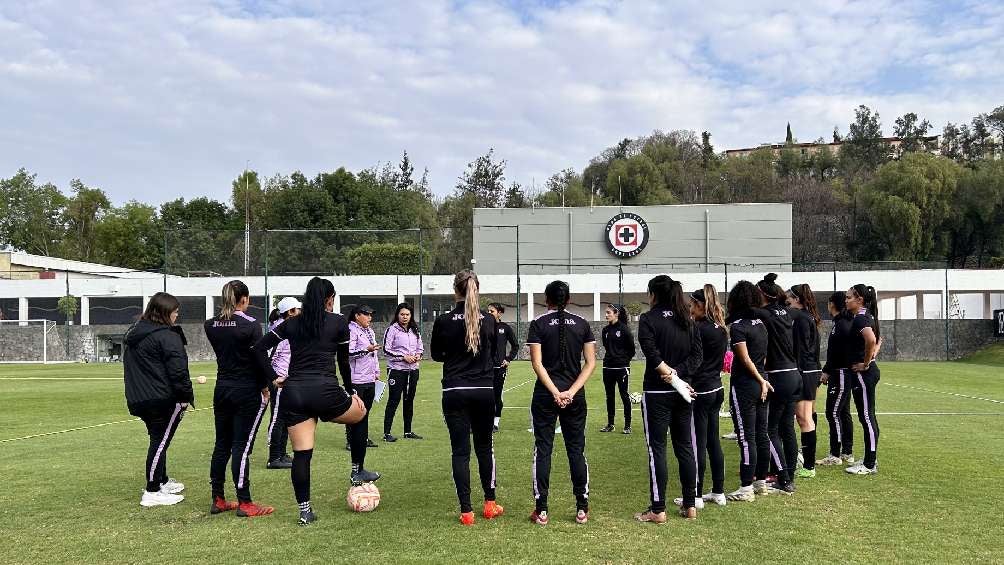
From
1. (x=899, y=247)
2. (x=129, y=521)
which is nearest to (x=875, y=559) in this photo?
(x=129, y=521)

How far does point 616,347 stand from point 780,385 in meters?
3.95

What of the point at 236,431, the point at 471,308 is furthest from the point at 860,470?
the point at 236,431

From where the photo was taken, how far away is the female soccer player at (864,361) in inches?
317

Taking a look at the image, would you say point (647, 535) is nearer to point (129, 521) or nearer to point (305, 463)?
point (305, 463)

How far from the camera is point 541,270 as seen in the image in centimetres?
4334

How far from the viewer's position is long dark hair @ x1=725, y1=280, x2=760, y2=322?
7.05 metres

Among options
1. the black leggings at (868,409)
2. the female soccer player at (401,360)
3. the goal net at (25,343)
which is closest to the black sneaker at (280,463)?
the female soccer player at (401,360)

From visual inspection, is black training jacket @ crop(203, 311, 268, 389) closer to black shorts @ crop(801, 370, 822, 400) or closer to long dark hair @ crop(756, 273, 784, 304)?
long dark hair @ crop(756, 273, 784, 304)

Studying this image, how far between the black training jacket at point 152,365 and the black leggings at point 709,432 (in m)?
4.32

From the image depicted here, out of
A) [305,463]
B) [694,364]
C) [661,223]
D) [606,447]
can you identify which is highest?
[661,223]

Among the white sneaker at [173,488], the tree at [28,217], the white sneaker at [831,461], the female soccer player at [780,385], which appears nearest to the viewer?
the female soccer player at [780,385]

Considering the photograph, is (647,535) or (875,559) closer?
(875,559)

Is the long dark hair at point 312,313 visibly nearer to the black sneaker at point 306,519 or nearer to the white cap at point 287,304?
the white cap at point 287,304

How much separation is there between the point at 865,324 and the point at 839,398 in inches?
36.7
